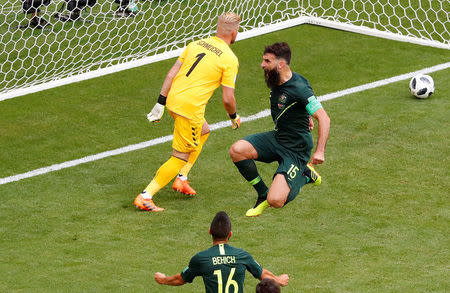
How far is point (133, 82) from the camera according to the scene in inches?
555

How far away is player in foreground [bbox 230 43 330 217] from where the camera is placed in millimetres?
9008

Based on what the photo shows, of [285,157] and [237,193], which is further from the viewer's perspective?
[237,193]

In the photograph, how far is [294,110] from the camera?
30.2 ft

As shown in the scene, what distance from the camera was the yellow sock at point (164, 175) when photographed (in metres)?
10.2

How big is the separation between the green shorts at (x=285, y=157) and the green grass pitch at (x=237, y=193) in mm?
610

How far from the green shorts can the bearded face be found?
Result: 634 mm

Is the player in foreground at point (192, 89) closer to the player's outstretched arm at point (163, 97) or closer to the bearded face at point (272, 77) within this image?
the player's outstretched arm at point (163, 97)

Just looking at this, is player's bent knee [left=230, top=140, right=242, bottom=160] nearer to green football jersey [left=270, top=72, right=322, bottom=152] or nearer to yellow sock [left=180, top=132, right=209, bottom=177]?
green football jersey [left=270, top=72, right=322, bottom=152]

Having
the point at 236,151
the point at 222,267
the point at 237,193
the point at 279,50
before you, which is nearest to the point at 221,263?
the point at 222,267

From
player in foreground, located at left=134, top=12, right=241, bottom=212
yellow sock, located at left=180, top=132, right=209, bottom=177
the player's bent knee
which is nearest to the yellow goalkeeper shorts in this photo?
player in foreground, located at left=134, top=12, right=241, bottom=212

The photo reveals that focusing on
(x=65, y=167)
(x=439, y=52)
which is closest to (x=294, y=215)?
(x=65, y=167)

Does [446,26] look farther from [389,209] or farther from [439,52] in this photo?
[389,209]

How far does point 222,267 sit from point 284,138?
9.19 feet

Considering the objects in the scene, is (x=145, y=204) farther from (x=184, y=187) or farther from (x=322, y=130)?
(x=322, y=130)
